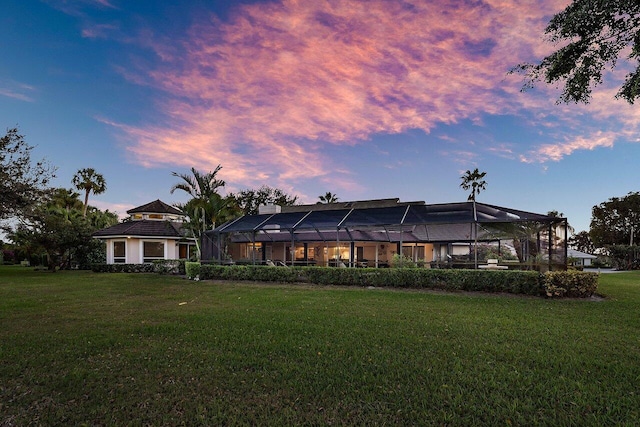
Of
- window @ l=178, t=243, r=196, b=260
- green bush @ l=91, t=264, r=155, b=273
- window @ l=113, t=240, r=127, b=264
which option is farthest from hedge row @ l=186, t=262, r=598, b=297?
window @ l=178, t=243, r=196, b=260

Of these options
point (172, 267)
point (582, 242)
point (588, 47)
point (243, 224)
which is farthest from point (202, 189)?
point (582, 242)

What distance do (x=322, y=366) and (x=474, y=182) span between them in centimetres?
3917

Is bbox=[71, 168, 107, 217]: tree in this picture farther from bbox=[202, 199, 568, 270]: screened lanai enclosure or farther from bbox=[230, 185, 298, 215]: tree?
bbox=[202, 199, 568, 270]: screened lanai enclosure

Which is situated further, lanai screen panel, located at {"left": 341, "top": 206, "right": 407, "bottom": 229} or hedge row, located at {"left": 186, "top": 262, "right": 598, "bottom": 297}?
lanai screen panel, located at {"left": 341, "top": 206, "right": 407, "bottom": 229}

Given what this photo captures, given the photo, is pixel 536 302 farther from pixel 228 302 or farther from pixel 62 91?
pixel 62 91

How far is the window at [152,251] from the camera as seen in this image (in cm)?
2731

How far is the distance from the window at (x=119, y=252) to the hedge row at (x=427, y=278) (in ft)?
38.6

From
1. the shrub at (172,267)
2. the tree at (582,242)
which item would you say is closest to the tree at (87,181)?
the shrub at (172,267)

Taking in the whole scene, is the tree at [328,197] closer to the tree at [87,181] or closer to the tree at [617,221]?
the tree at [87,181]

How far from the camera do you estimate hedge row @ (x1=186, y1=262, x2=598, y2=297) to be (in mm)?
11086

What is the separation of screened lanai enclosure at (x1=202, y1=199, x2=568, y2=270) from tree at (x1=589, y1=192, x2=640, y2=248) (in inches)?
1398

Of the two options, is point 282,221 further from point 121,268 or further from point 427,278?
point 121,268

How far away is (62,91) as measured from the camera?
15.9 metres

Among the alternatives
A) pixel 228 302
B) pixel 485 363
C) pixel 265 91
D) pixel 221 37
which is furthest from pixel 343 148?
pixel 485 363
